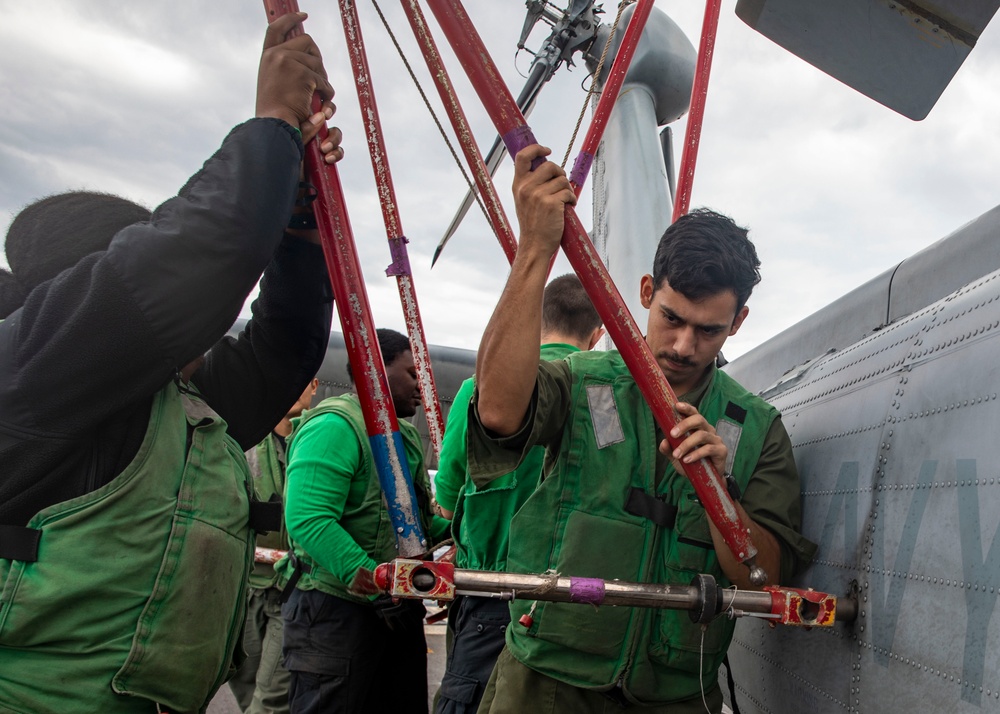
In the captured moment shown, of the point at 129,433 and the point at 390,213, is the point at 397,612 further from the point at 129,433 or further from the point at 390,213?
the point at 129,433

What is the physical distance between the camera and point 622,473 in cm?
191

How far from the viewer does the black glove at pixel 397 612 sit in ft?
10.1

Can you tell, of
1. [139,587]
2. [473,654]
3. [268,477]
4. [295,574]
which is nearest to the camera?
[139,587]

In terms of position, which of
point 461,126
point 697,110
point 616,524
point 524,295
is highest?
point 697,110

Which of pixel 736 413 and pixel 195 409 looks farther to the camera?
pixel 736 413

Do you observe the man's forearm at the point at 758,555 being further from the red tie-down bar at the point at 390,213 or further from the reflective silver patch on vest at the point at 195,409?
the red tie-down bar at the point at 390,213

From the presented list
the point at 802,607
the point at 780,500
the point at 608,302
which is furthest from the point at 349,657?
the point at 608,302

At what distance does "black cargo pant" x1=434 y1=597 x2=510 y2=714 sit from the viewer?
8.05 feet

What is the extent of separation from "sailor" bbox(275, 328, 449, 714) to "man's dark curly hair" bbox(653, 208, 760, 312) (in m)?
1.43

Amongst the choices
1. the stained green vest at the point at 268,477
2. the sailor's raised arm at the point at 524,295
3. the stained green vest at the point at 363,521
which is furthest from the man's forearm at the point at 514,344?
the stained green vest at the point at 268,477

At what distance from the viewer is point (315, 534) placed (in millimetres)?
3041

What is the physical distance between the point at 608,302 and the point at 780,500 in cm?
75

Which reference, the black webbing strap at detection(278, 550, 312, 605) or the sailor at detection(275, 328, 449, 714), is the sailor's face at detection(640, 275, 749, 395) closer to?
the sailor at detection(275, 328, 449, 714)

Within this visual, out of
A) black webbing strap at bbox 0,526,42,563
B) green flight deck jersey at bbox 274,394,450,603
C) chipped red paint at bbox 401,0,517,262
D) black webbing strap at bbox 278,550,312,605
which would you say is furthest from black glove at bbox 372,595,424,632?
black webbing strap at bbox 0,526,42,563
